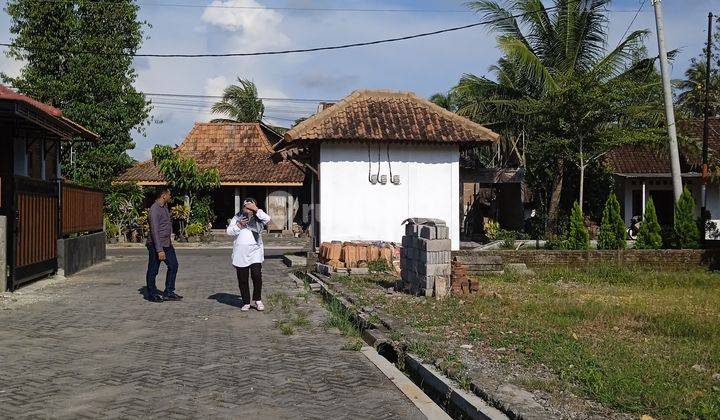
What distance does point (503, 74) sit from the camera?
97.8ft

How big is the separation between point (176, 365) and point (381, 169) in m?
12.0

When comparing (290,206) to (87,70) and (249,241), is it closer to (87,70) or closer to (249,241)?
(87,70)

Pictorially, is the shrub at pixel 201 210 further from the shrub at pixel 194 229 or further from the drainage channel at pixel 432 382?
the drainage channel at pixel 432 382

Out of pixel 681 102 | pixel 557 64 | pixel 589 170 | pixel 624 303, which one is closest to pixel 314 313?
pixel 624 303

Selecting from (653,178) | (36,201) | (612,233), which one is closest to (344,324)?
(36,201)

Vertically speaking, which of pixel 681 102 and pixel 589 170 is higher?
pixel 681 102

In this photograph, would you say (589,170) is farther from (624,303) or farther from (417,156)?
(624,303)

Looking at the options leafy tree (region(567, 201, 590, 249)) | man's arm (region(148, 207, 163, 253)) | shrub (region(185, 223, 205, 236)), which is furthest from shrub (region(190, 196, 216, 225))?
man's arm (region(148, 207, 163, 253))

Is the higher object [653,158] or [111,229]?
[653,158]

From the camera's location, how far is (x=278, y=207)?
35.8 meters

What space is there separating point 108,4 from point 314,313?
82.3 ft

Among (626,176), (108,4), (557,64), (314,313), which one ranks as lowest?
(314,313)

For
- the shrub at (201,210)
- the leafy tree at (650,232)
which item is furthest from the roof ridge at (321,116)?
the shrub at (201,210)

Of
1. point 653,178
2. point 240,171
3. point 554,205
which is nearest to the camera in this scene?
point 554,205
